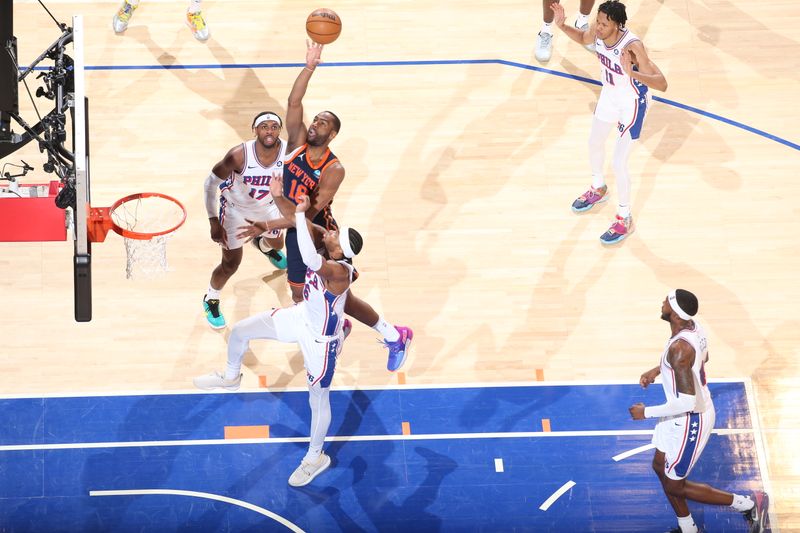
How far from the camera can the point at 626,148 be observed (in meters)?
9.71

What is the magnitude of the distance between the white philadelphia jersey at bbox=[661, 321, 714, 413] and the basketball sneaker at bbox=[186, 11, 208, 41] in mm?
5945

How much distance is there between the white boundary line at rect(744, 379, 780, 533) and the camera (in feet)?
28.7

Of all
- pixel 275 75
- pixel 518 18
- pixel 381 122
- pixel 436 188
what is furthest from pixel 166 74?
pixel 518 18

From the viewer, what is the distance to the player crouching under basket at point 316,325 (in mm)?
7949

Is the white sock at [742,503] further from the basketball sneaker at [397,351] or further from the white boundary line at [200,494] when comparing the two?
the white boundary line at [200,494]

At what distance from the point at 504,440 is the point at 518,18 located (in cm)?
491

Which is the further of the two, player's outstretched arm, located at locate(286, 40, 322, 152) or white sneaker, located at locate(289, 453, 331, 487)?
player's outstretched arm, located at locate(286, 40, 322, 152)

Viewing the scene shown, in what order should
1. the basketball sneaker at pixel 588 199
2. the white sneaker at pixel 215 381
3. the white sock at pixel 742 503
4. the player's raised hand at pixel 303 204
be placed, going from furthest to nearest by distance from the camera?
the basketball sneaker at pixel 588 199
the white sneaker at pixel 215 381
the white sock at pixel 742 503
the player's raised hand at pixel 303 204

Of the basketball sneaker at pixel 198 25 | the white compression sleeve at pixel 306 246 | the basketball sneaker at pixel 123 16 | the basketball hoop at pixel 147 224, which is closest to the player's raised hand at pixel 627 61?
the white compression sleeve at pixel 306 246

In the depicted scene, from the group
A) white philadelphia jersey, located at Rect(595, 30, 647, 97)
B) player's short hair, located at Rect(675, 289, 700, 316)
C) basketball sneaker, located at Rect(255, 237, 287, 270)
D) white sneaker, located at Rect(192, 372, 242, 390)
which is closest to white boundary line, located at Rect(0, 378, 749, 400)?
white sneaker, located at Rect(192, 372, 242, 390)

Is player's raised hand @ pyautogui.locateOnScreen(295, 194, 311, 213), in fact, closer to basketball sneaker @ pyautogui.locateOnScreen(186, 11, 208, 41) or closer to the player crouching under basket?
the player crouching under basket

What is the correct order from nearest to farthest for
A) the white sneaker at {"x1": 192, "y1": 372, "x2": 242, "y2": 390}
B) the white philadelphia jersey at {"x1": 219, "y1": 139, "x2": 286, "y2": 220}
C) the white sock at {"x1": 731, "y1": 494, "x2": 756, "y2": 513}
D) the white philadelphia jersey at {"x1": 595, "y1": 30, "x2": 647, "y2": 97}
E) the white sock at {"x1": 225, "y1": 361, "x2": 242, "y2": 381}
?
the white sock at {"x1": 731, "y1": 494, "x2": 756, "y2": 513}, the white philadelphia jersey at {"x1": 219, "y1": 139, "x2": 286, "y2": 220}, the white sock at {"x1": 225, "y1": 361, "x2": 242, "y2": 381}, the white sneaker at {"x1": 192, "y1": 372, "x2": 242, "y2": 390}, the white philadelphia jersey at {"x1": 595, "y1": 30, "x2": 647, "y2": 97}

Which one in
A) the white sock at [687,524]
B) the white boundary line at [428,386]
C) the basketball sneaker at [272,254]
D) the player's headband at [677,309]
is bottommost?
the white sock at [687,524]

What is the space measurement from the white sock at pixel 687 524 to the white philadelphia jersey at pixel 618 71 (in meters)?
3.61
